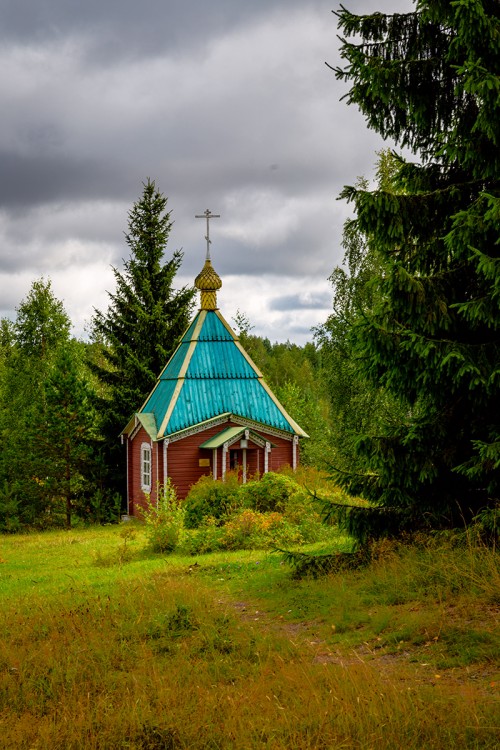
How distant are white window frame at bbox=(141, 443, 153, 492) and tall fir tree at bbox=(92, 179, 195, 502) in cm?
312

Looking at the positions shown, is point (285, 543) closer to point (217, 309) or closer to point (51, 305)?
point (217, 309)

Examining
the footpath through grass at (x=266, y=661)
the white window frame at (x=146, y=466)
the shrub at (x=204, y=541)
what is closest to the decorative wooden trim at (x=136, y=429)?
the white window frame at (x=146, y=466)

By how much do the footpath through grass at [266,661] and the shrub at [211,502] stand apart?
686 centimetres

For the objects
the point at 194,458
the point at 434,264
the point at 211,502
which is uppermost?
the point at 434,264

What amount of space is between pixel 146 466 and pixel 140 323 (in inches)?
269

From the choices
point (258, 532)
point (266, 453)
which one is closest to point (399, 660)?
point (258, 532)

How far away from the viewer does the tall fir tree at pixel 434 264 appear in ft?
28.2

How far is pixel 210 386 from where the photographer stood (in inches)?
1064

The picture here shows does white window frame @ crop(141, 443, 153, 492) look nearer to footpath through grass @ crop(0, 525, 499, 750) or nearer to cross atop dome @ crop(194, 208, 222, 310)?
cross atop dome @ crop(194, 208, 222, 310)

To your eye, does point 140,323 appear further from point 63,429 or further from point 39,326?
point 39,326

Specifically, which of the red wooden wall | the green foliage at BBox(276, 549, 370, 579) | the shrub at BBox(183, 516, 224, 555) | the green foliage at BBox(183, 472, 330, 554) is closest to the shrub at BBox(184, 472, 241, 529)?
the green foliage at BBox(183, 472, 330, 554)

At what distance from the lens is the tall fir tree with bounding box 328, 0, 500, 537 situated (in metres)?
8.59

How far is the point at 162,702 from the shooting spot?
6.10 m

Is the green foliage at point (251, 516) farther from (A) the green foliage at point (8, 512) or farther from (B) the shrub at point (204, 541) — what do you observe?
(A) the green foliage at point (8, 512)
